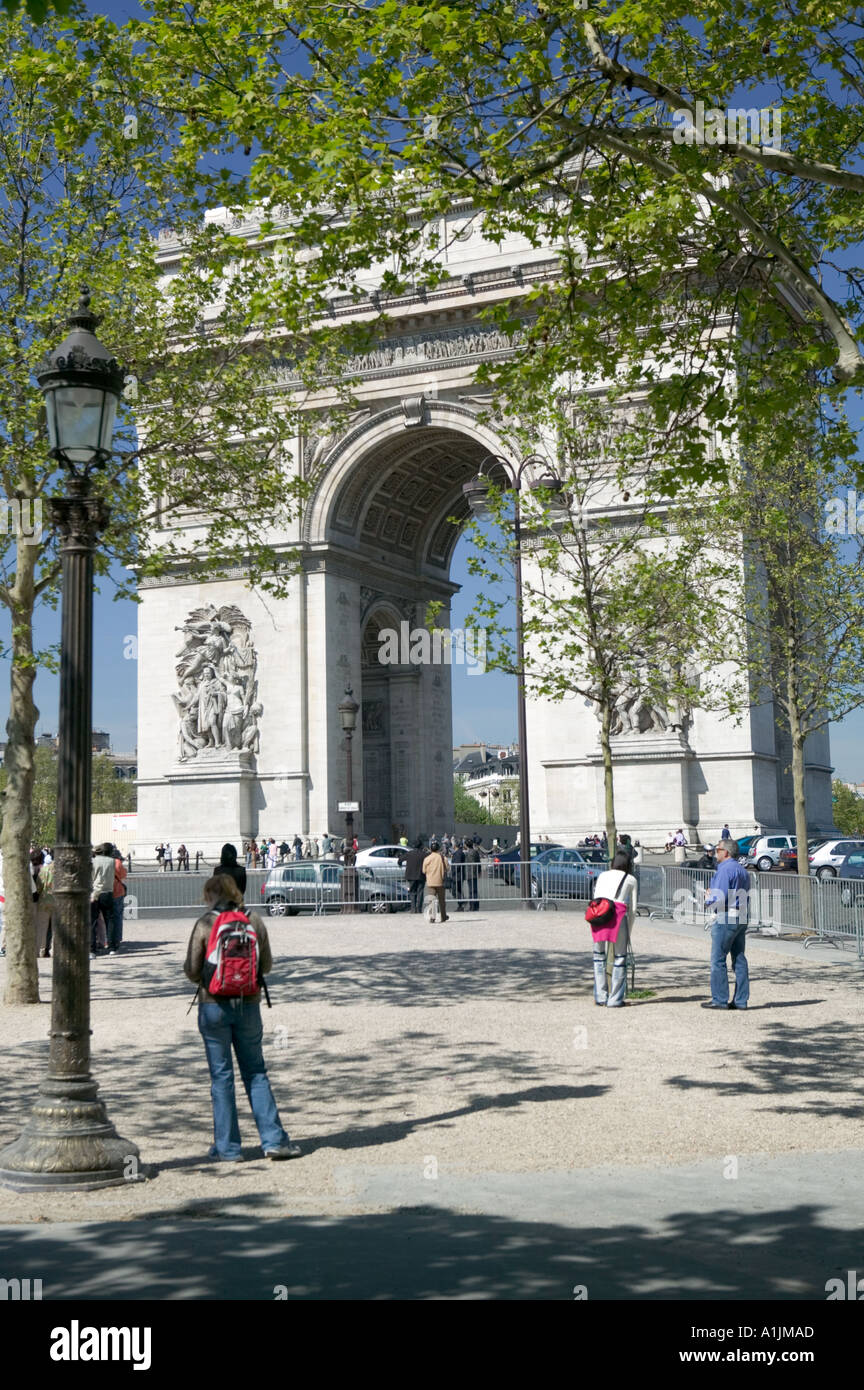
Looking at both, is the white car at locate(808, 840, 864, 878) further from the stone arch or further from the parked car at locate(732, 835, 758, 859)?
the stone arch

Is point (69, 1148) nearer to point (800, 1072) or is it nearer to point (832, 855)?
point (800, 1072)

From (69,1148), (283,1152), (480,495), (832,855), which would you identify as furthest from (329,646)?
(69,1148)

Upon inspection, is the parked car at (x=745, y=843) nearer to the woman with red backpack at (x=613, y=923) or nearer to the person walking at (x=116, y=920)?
the person walking at (x=116, y=920)

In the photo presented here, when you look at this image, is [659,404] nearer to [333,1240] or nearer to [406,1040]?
[406,1040]

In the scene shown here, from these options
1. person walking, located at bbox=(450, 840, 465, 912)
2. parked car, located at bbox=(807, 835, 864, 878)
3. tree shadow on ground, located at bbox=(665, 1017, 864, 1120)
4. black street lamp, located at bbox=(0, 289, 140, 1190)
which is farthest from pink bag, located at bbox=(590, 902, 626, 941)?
parked car, located at bbox=(807, 835, 864, 878)

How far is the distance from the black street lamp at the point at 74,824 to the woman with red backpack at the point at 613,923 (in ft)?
23.4

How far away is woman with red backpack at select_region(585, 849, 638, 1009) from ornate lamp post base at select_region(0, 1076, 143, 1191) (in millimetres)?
7174

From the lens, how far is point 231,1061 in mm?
8125

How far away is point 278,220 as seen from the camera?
34688 millimetres

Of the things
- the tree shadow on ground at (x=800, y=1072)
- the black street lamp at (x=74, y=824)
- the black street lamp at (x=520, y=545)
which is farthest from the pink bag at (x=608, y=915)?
the black street lamp at (x=74, y=824)

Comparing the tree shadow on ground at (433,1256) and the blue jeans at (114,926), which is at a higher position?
the blue jeans at (114,926)

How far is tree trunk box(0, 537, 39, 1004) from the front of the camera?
15.2 meters

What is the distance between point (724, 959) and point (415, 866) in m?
15.0

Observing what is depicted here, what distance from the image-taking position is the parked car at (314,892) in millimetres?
29328
